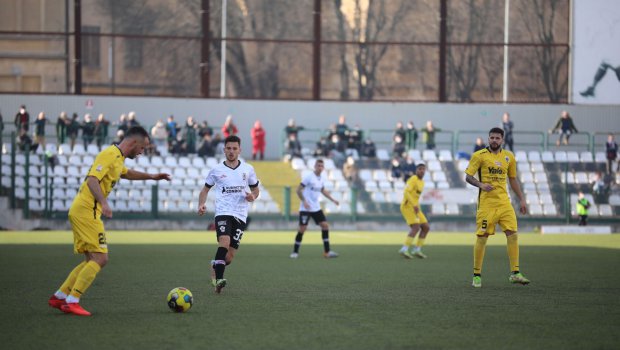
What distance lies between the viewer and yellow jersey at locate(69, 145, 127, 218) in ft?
34.5

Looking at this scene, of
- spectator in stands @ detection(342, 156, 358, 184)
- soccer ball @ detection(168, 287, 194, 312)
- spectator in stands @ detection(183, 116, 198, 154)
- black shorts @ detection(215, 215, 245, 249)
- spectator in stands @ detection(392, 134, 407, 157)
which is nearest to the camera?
soccer ball @ detection(168, 287, 194, 312)

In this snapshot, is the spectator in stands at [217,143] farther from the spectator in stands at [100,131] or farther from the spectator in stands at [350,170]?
the spectator in stands at [350,170]

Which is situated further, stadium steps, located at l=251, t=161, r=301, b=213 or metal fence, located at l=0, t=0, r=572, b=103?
metal fence, located at l=0, t=0, r=572, b=103

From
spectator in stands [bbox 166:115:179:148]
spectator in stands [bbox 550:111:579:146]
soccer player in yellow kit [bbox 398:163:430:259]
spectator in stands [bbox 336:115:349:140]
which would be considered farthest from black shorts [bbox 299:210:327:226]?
spectator in stands [bbox 550:111:579:146]

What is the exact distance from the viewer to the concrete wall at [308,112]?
1570 inches

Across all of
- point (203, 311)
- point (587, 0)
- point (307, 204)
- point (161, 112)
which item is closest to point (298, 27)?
point (161, 112)

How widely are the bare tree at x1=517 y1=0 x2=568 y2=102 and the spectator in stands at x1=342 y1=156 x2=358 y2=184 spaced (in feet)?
36.6

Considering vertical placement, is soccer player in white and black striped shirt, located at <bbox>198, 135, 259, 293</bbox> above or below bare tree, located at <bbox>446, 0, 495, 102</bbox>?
below

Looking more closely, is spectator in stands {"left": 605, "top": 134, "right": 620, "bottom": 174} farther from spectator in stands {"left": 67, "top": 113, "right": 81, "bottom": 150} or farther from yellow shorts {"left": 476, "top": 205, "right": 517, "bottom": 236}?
yellow shorts {"left": 476, "top": 205, "right": 517, "bottom": 236}

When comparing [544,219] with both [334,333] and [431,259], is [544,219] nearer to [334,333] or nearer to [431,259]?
[431,259]

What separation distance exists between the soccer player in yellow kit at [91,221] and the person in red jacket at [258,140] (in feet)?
91.5

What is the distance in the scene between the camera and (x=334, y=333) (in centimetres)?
927

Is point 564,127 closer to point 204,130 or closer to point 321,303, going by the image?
point 204,130

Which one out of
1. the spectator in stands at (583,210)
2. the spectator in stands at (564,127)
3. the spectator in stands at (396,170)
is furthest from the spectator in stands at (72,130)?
the spectator in stands at (564,127)
